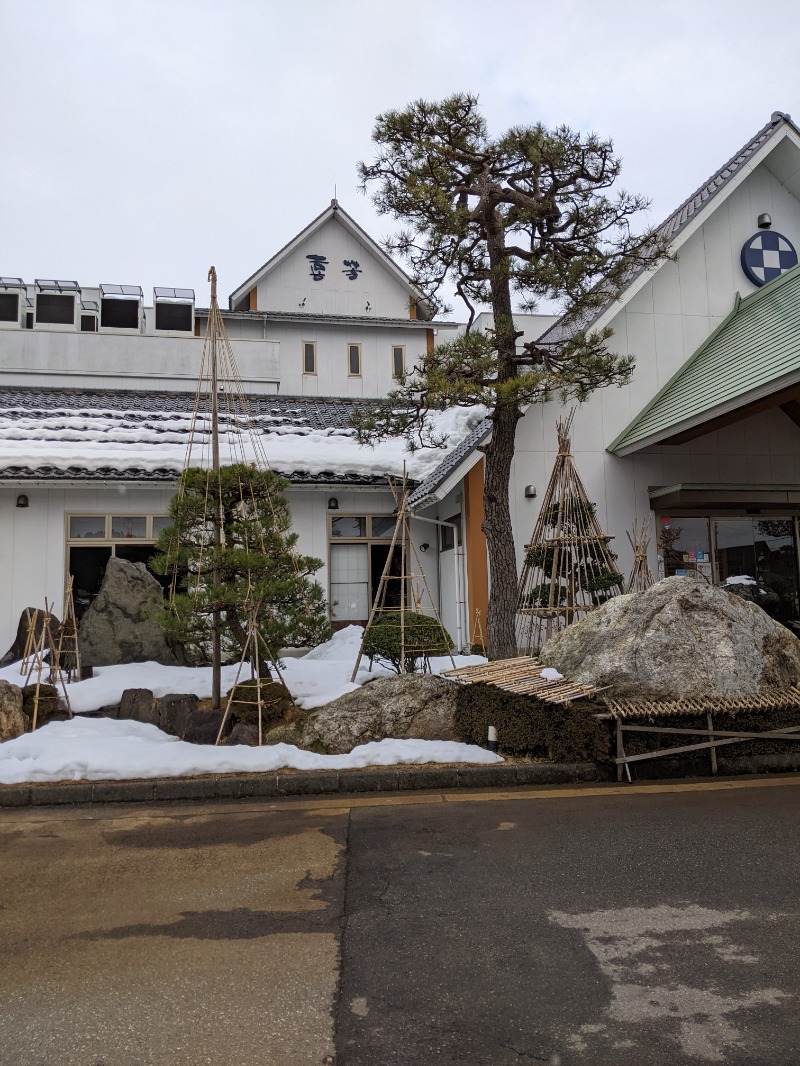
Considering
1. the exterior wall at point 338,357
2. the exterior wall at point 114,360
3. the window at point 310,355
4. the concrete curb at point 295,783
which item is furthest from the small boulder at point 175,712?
the window at point 310,355

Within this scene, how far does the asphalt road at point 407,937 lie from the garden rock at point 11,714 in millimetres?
2030

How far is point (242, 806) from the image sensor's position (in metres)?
6.16

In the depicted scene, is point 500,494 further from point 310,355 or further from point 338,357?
point 310,355

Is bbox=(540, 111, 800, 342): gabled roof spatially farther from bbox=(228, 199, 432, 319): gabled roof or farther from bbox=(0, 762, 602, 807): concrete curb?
bbox=(228, 199, 432, 319): gabled roof

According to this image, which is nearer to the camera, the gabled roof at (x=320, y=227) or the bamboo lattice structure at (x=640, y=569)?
the bamboo lattice structure at (x=640, y=569)

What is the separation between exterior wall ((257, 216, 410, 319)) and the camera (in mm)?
21906

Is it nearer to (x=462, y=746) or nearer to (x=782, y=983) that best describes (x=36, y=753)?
(x=462, y=746)

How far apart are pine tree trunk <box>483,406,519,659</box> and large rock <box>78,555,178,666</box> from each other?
4256mm

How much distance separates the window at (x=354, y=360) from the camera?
21141 mm

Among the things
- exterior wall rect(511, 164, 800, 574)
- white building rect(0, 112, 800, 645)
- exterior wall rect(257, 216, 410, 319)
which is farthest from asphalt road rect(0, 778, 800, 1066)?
exterior wall rect(257, 216, 410, 319)

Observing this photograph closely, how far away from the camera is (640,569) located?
11.1 meters

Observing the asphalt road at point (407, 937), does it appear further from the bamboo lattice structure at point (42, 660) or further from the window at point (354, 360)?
the window at point (354, 360)

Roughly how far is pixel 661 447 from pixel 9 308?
55.2 ft

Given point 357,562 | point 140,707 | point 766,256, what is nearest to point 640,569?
point 357,562
